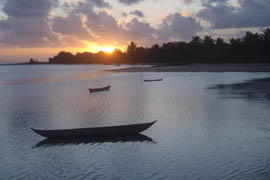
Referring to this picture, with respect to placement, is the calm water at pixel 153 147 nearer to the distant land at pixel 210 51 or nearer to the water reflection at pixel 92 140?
the water reflection at pixel 92 140

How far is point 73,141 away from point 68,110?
43.7ft

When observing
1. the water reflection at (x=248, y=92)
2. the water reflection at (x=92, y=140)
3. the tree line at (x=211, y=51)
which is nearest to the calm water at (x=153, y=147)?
the water reflection at (x=92, y=140)

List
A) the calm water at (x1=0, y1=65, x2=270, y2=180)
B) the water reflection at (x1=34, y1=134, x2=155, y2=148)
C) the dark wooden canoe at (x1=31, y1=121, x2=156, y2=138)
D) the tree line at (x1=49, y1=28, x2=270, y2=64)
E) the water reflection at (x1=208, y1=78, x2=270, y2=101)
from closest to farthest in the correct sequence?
the calm water at (x1=0, y1=65, x2=270, y2=180) → the water reflection at (x1=34, y1=134, x2=155, y2=148) → the dark wooden canoe at (x1=31, y1=121, x2=156, y2=138) → the water reflection at (x1=208, y1=78, x2=270, y2=101) → the tree line at (x1=49, y1=28, x2=270, y2=64)

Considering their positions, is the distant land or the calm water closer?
the calm water

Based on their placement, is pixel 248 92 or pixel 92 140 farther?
pixel 248 92

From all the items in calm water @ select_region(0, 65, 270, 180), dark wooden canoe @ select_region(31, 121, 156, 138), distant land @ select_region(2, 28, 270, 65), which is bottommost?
calm water @ select_region(0, 65, 270, 180)

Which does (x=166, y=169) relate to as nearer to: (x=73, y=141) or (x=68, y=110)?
(x=73, y=141)

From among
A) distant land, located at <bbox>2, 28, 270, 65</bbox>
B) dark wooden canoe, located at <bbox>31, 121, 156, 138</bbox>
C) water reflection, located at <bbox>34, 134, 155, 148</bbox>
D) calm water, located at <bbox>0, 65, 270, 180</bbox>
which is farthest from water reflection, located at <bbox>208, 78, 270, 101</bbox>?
distant land, located at <bbox>2, 28, 270, 65</bbox>

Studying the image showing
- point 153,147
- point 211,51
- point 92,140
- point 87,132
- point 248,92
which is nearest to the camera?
point 153,147

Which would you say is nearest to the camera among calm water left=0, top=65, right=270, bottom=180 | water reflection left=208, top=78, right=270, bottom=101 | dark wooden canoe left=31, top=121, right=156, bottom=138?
calm water left=0, top=65, right=270, bottom=180

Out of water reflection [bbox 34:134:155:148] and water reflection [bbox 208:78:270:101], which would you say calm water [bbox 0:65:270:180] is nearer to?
water reflection [bbox 34:134:155:148]

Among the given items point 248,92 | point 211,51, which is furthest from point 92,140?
point 211,51

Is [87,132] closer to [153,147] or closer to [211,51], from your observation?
[153,147]

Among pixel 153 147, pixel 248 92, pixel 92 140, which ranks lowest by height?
pixel 153 147
